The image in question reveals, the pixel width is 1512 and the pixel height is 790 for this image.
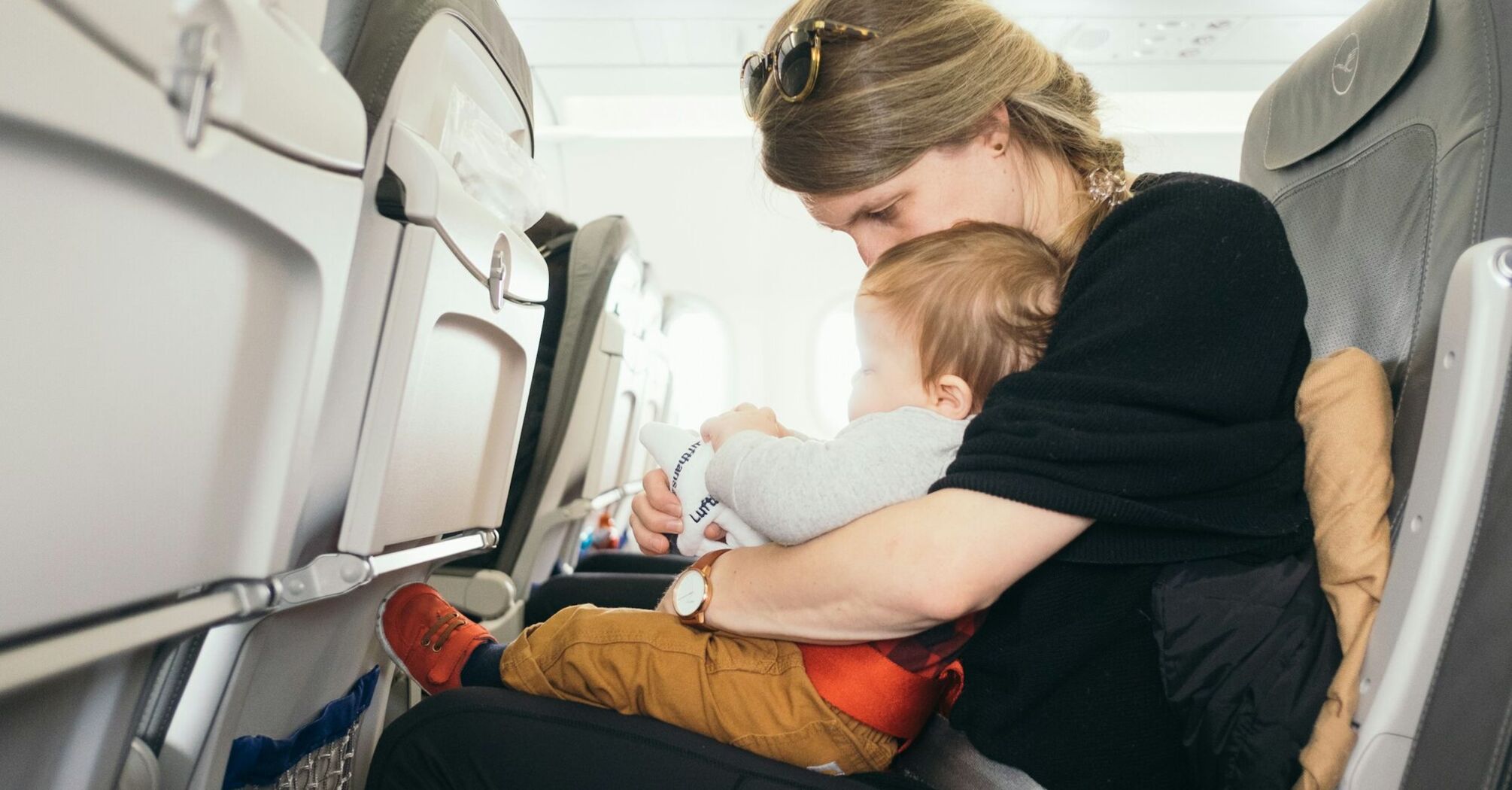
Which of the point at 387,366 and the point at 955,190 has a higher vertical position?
the point at 955,190

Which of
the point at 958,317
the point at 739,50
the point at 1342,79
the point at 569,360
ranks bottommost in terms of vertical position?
the point at 569,360

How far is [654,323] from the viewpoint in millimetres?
3902

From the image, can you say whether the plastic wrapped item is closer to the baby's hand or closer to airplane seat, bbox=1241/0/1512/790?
the baby's hand

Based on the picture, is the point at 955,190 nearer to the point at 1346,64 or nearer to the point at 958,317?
the point at 958,317

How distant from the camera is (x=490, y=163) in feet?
4.25

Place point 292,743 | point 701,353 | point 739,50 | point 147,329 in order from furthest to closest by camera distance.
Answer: point 701,353 < point 739,50 < point 292,743 < point 147,329

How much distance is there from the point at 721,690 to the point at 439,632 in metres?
0.51

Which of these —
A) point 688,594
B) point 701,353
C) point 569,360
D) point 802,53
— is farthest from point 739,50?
point 688,594

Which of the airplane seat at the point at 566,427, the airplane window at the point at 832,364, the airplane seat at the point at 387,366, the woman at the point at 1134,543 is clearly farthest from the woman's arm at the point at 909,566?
the airplane window at the point at 832,364

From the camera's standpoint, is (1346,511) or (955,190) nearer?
(1346,511)

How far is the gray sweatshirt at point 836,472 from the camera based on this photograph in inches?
42.2

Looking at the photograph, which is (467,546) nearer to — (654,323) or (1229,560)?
(1229,560)

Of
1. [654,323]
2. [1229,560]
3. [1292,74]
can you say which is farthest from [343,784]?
[654,323]

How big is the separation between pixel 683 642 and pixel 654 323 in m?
2.78
